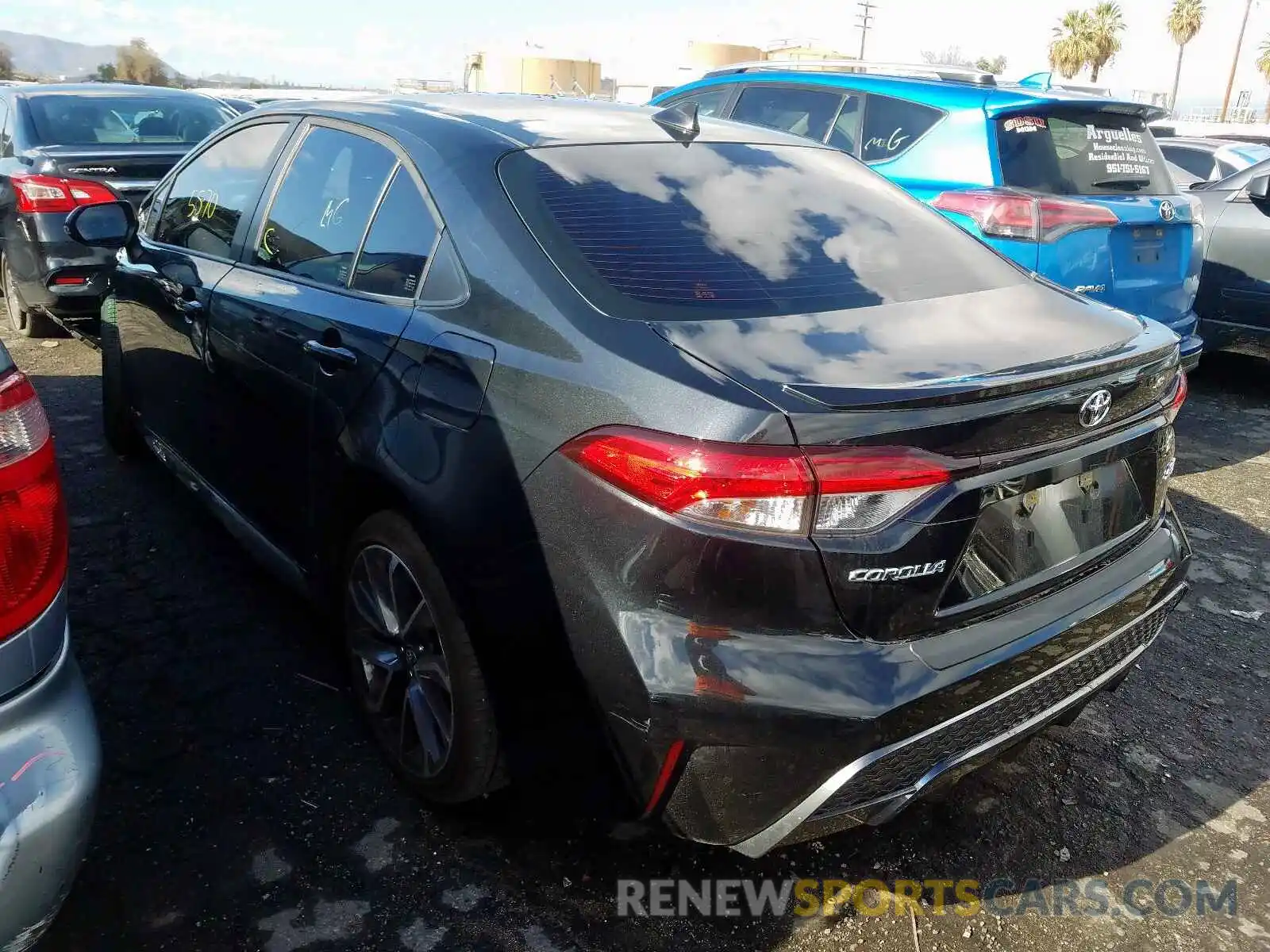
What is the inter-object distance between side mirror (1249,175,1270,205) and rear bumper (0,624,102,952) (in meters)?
6.92

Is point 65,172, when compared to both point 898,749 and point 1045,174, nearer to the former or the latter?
point 1045,174

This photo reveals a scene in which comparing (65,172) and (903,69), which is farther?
(65,172)

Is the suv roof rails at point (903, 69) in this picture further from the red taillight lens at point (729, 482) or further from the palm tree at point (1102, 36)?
the palm tree at point (1102, 36)

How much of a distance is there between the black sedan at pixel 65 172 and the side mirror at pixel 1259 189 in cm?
667

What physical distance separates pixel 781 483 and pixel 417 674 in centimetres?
114

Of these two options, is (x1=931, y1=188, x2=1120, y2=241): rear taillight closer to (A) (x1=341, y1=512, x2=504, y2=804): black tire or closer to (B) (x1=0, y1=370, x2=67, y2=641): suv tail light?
(A) (x1=341, y1=512, x2=504, y2=804): black tire

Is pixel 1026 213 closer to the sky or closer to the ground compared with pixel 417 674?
closer to the sky

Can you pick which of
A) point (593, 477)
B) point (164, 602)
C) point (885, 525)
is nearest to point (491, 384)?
point (593, 477)

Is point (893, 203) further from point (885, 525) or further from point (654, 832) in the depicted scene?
point (654, 832)

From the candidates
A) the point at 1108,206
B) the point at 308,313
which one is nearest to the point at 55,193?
the point at 308,313

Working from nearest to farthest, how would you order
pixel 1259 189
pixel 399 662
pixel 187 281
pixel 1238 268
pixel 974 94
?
pixel 399 662, pixel 187 281, pixel 974 94, pixel 1238 268, pixel 1259 189

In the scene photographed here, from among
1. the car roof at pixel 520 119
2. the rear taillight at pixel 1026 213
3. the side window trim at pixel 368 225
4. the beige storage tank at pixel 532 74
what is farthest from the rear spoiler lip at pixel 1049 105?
the beige storage tank at pixel 532 74

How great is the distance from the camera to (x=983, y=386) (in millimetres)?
1830

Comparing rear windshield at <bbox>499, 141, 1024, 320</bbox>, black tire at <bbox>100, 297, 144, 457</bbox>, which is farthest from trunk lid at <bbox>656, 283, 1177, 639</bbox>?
black tire at <bbox>100, 297, 144, 457</bbox>
